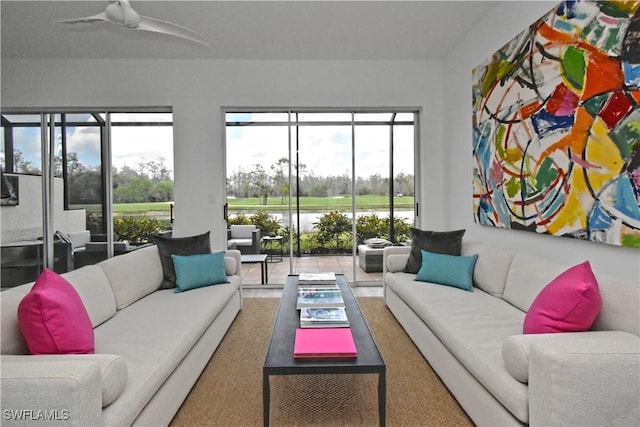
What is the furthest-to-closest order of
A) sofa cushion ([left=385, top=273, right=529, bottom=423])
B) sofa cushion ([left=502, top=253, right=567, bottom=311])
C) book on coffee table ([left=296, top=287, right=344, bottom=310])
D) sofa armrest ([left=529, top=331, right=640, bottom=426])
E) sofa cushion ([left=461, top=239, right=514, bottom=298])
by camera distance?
sofa cushion ([left=461, top=239, right=514, bottom=298]) < book on coffee table ([left=296, top=287, right=344, bottom=310]) < sofa cushion ([left=502, top=253, right=567, bottom=311]) < sofa cushion ([left=385, top=273, right=529, bottom=423]) < sofa armrest ([left=529, top=331, right=640, bottom=426])

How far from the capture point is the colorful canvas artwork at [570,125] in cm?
220

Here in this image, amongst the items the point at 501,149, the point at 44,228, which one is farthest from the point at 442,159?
the point at 44,228

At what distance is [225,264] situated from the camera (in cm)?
391

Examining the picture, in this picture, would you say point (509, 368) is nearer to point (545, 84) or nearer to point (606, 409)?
point (606, 409)

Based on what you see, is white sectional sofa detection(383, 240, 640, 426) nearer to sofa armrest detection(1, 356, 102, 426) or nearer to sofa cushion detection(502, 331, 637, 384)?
sofa cushion detection(502, 331, 637, 384)

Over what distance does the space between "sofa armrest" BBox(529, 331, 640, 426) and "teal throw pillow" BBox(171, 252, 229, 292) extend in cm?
271

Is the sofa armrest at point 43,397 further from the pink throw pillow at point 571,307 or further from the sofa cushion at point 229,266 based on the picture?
the sofa cushion at point 229,266

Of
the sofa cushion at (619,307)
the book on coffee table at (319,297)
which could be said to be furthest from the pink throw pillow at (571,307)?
the book on coffee table at (319,297)

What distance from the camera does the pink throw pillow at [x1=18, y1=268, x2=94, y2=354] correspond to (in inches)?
66.2

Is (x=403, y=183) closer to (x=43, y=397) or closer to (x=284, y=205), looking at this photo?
(x=284, y=205)

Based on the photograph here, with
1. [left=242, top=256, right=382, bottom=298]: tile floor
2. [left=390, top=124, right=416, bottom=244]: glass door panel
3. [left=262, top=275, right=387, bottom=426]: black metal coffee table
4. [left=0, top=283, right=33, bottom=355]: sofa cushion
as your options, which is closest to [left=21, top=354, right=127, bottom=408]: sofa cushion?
[left=0, top=283, right=33, bottom=355]: sofa cushion

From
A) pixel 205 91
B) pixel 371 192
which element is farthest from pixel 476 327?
pixel 205 91

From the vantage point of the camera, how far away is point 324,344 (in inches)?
82.1

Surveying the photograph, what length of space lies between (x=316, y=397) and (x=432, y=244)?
2.02 metres
